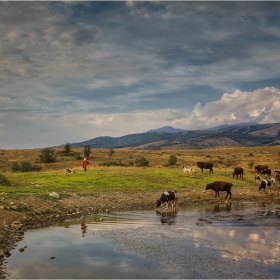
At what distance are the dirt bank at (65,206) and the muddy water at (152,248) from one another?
90cm

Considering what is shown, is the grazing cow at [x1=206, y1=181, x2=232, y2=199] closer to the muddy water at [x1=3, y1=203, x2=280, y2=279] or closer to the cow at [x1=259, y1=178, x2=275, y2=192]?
the cow at [x1=259, y1=178, x2=275, y2=192]

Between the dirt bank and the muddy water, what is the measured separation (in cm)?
90

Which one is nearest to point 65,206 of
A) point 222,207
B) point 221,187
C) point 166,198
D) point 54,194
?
point 54,194

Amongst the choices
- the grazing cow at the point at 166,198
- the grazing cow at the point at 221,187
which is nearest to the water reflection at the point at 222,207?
the grazing cow at the point at 221,187

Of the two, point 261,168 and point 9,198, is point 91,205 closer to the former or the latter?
point 9,198

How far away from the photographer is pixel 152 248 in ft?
48.9

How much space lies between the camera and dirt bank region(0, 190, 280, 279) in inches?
674

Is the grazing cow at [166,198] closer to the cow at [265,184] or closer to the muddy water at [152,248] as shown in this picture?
the muddy water at [152,248]

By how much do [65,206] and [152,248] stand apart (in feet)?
34.1

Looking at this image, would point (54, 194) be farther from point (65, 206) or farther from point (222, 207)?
point (222, 207)

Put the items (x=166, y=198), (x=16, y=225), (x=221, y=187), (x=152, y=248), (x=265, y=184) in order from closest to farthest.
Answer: (x=152, y=248), (x=16, y=225), (x=166, y=198), (x=221, y=187), (x=265, y=184)

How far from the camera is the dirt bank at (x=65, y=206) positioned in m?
17.1

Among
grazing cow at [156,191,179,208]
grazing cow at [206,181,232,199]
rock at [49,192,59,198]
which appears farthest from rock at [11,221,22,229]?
grazing cow at [206,181,232,199]

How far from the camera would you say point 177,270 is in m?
12.2
